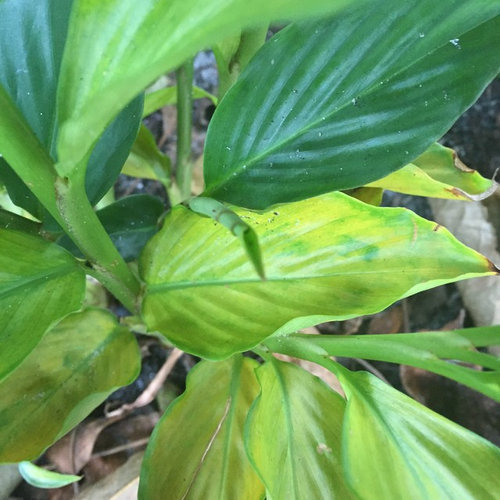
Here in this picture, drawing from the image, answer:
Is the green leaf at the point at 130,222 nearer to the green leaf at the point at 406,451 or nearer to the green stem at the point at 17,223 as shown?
the green stem at the point at 17,223

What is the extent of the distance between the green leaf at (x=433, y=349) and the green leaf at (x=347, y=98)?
12 centimetres

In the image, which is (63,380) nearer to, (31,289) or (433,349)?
(31,289)

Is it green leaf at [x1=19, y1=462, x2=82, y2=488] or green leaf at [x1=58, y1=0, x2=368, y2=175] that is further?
green leaf at [x1=19, y1=462, x2=82, y2=488]

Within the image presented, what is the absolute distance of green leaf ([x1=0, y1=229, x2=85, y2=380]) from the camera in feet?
1.18

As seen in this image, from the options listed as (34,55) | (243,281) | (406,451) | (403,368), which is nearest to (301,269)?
(243,281)

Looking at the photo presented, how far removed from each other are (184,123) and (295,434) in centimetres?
39

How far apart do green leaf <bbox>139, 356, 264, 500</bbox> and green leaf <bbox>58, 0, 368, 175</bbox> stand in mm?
304

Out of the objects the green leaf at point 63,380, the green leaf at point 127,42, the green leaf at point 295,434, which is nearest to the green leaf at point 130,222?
the green leaf at point 63,380

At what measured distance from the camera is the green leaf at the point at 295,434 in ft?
1.36

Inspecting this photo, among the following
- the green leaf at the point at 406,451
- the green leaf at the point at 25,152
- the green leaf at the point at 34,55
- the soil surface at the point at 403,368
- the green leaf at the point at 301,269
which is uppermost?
the green leaf at the point at 34,55

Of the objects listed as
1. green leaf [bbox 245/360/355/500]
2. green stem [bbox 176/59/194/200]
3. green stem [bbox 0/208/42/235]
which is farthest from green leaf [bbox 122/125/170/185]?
green leaf [bbox 245/360/355/500]

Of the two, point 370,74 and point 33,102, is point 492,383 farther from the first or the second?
point 33,102

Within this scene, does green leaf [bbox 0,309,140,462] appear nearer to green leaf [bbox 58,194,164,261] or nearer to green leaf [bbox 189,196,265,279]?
green leaf [bbox 58,194,164,261]

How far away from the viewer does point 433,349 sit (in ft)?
1.26
